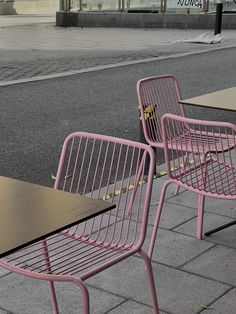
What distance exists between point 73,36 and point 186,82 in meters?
10.4

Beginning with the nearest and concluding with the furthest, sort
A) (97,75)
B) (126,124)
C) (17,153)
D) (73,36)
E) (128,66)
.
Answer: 1. (17,153)
2. (126,124)
3. (97,75)
4. (128,66)
5. (73,36)

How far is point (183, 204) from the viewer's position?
5.21 meters

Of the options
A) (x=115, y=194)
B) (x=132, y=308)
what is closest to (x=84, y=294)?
(x=132, y=308)

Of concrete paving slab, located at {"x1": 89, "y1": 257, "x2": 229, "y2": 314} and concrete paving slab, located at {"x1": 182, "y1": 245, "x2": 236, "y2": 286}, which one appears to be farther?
concrete paving slab, located at {"x1": 182, "y1": 245, "x2": 236, "y2": 286}

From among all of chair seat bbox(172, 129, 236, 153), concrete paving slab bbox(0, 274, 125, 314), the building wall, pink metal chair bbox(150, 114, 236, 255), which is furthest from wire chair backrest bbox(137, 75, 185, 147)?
the building wall

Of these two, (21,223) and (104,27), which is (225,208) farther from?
(104,27)

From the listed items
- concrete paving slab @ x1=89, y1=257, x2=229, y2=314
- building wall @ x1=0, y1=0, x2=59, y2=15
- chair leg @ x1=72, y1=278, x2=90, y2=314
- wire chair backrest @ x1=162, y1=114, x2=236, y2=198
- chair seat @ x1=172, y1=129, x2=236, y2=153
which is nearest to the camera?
chair leg @ x1=72, y1=278, x2=90, y2=314

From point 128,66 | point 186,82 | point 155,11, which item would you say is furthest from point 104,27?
point 186,82

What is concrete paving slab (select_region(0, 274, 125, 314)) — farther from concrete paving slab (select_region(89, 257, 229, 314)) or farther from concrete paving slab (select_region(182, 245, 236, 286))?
concrete paving slab (select_region(182, 245, 236, 286))

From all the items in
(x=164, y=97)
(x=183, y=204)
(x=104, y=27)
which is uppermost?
(x=164, y=97)

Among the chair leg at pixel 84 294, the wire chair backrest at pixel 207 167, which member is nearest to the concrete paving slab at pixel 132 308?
the wire chair backrest at pixel 207 167

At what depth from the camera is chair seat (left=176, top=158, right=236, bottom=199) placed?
Answer: 3879 mm

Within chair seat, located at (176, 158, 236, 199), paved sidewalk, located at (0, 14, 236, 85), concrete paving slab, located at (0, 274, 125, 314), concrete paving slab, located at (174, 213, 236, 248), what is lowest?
paved sidewalk, located at (0, 14, 236, 85)

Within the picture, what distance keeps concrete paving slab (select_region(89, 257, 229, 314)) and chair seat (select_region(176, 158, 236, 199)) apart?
515mm
